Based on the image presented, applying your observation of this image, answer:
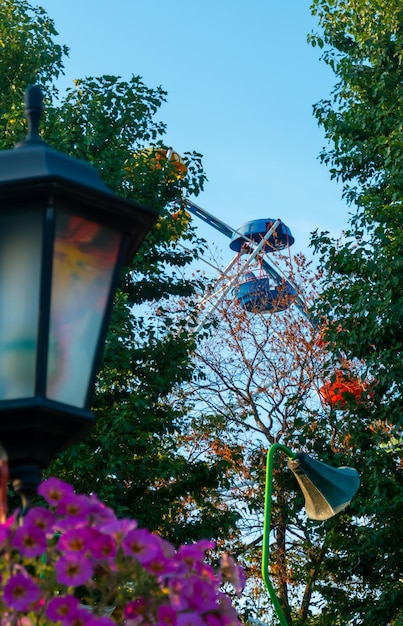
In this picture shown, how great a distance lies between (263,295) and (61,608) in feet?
71.9

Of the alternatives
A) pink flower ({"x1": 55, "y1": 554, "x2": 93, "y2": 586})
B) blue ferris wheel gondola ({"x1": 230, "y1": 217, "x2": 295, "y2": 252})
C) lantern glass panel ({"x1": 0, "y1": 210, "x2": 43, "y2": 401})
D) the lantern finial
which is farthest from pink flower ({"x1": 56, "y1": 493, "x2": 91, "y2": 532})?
blue ferris wheel gondola ({"x1": 230, "y1": 217, "x2": 295, "y2": 252})

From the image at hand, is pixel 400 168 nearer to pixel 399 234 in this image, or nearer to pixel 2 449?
pixel 399 234

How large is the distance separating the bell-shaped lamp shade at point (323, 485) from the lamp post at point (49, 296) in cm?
468

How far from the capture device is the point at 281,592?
20.0 meters

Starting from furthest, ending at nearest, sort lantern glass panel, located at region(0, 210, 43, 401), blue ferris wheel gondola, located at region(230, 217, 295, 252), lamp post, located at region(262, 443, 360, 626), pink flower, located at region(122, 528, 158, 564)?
blue ferris wheel gondola, located at region(230, 217, 295, 252) → lamp post, located at region(262, 443, 360, 626) → lantern glass panel, located at region(0, 210, 43, 401) → pink flower, located at region(122, 528, 158, 564)

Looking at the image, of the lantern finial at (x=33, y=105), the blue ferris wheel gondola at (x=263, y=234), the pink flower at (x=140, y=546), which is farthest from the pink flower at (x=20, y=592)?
the blue ferris wheel gondola at (x=263, y=234)

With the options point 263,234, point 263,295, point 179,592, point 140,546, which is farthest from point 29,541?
point 263,234

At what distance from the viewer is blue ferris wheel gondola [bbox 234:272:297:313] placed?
23.2m

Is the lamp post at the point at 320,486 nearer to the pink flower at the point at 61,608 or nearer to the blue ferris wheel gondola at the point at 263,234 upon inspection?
the pink flower at the point at 61,608

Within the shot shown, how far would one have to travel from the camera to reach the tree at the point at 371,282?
13852 millimetres

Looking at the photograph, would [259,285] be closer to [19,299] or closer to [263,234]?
[263,234]

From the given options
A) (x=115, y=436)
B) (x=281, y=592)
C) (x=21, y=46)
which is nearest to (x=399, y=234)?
(x=115, y=436)

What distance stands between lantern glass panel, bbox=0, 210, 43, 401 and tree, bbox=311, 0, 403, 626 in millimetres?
11127

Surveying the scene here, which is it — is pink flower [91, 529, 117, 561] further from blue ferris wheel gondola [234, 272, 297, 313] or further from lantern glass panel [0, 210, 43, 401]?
blue ferris wheel gondola [234, 272, 297, 313]
